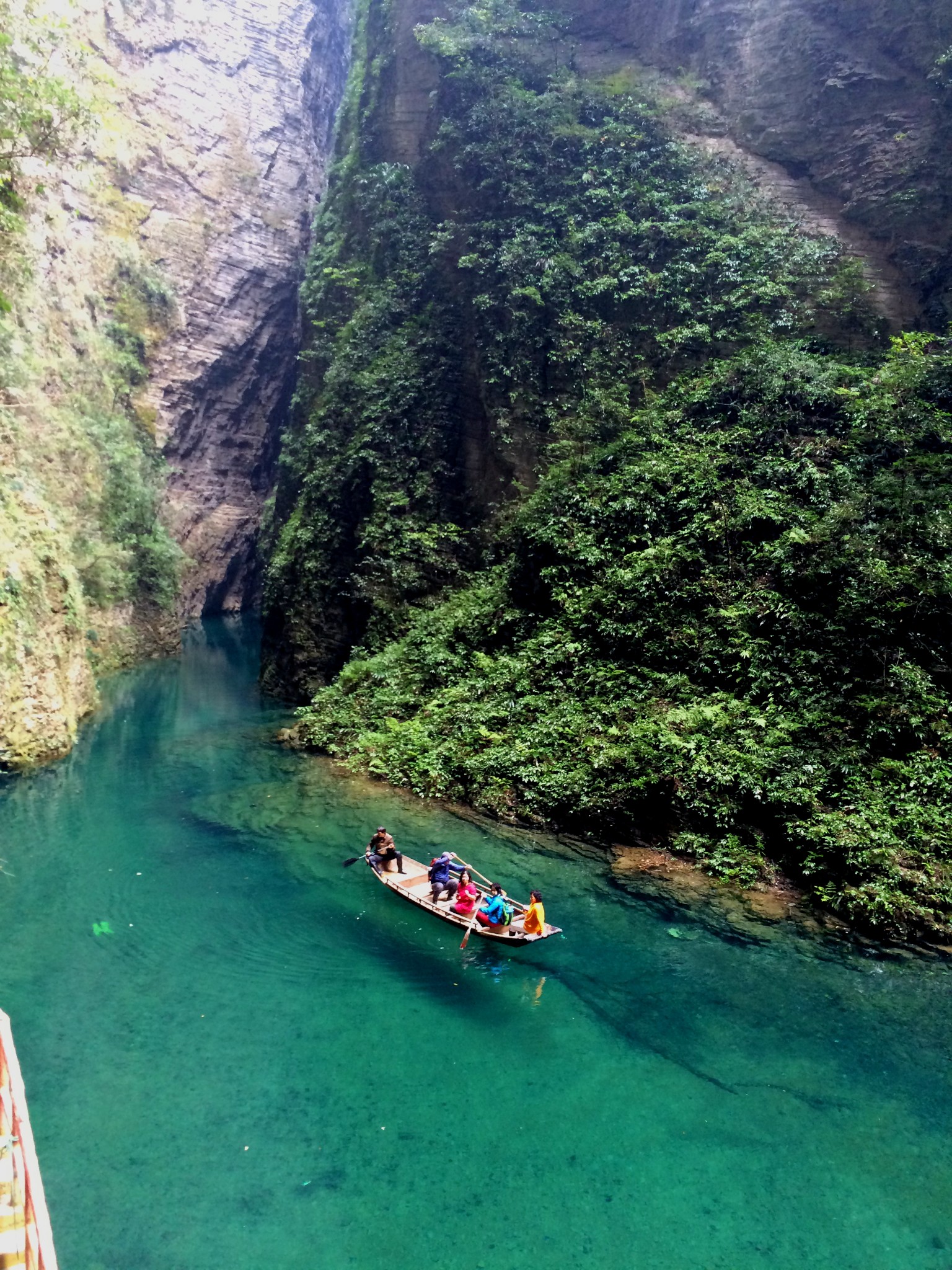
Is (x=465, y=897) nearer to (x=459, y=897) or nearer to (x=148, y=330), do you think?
(x=459, y=897)

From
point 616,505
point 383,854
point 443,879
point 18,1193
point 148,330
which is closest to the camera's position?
point 18,1193

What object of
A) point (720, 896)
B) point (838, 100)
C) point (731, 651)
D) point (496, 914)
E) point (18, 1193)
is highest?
point (838, 100)

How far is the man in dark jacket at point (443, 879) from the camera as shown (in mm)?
10477

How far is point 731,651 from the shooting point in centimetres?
1385

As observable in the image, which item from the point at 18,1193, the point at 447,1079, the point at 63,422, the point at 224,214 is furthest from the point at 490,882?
the point at 224,214

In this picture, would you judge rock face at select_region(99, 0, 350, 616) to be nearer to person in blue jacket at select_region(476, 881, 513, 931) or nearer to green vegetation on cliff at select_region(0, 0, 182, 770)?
green vegetation on cliff at select_region(0, 0, 182, 770)

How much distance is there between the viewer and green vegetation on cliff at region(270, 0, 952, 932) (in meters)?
12.2

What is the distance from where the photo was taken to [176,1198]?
6.00 meters

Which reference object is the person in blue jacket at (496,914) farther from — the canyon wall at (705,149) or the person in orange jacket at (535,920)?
the canyon wall at (705,149)

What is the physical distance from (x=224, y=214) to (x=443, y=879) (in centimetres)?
4210

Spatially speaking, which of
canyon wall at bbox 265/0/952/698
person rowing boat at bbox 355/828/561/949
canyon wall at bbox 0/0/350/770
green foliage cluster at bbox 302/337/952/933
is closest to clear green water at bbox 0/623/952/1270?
person rowing boat at bbox 355/828/561/949

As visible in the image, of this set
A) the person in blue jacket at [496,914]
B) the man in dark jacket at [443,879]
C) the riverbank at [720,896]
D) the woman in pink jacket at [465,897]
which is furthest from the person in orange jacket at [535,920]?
the riverbank at [720,896]

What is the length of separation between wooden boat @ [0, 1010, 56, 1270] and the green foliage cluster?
961 cm

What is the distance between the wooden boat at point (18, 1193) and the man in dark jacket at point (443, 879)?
257 inches
